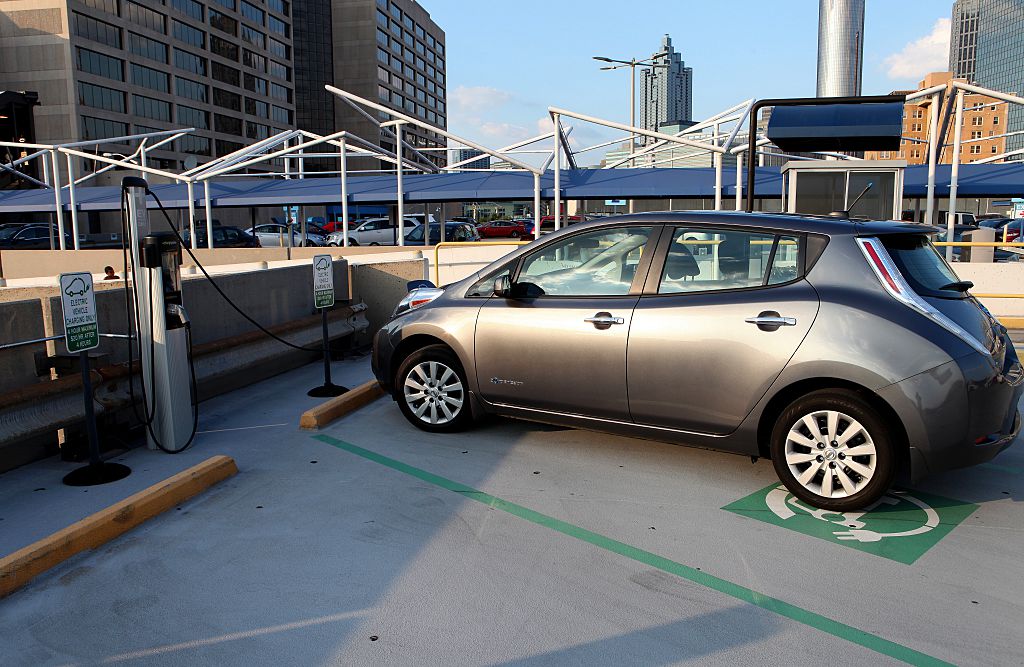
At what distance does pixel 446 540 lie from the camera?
4.45 meters

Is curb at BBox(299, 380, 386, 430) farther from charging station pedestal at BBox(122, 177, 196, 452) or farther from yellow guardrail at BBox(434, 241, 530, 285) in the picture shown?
yellow guardrail at BBox(434, 241, 530, 285)

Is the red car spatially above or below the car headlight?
above

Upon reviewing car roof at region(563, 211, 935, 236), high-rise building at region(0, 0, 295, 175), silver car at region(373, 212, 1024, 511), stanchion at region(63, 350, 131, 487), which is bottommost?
stanchion at region(63, 350, 131, 487)

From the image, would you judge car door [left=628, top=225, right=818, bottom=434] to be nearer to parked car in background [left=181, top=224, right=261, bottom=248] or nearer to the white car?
parked car in background [left=181, top=224, right=261, bottom=248]

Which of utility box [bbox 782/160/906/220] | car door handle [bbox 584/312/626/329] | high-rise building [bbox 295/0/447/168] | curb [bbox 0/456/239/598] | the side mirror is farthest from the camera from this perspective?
high-rise building [bbox 295/0/447/168]

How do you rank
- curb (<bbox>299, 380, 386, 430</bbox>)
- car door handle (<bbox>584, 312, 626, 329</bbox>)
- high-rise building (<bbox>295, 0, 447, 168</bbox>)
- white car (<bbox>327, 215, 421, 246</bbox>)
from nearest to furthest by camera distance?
car door handle (<bbox>584, 312, 626, 329</bbox>) → curb (<bbox>299, 380, 386, 430</bbox>) → white car (<bbox>327, 215, 421, 246</bbox>) → high-rise building (<bbox>295, 0, 447, 168</bbox>)

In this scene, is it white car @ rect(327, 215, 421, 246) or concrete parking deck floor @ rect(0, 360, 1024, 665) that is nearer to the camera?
concrete parking deck floor @ rect(0, 360, 1024, 665)

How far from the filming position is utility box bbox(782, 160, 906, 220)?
15.2 m

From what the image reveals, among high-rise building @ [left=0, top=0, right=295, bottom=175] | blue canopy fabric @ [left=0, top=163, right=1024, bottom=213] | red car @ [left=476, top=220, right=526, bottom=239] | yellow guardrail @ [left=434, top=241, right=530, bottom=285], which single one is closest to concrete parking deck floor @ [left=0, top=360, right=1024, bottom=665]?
yellow guardrail @ [left=434, top=241, right=530, bottom=285]

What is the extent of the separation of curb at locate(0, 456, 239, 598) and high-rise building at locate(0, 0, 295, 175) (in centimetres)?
7450

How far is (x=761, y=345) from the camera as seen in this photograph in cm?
492

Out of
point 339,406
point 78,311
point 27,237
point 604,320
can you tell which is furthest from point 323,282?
point 27,237

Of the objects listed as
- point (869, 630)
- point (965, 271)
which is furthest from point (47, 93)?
point (869, 630)

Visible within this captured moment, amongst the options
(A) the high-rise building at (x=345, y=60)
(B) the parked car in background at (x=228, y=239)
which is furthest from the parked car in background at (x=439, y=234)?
(A) the high-rise building at (x=345, y=60)
